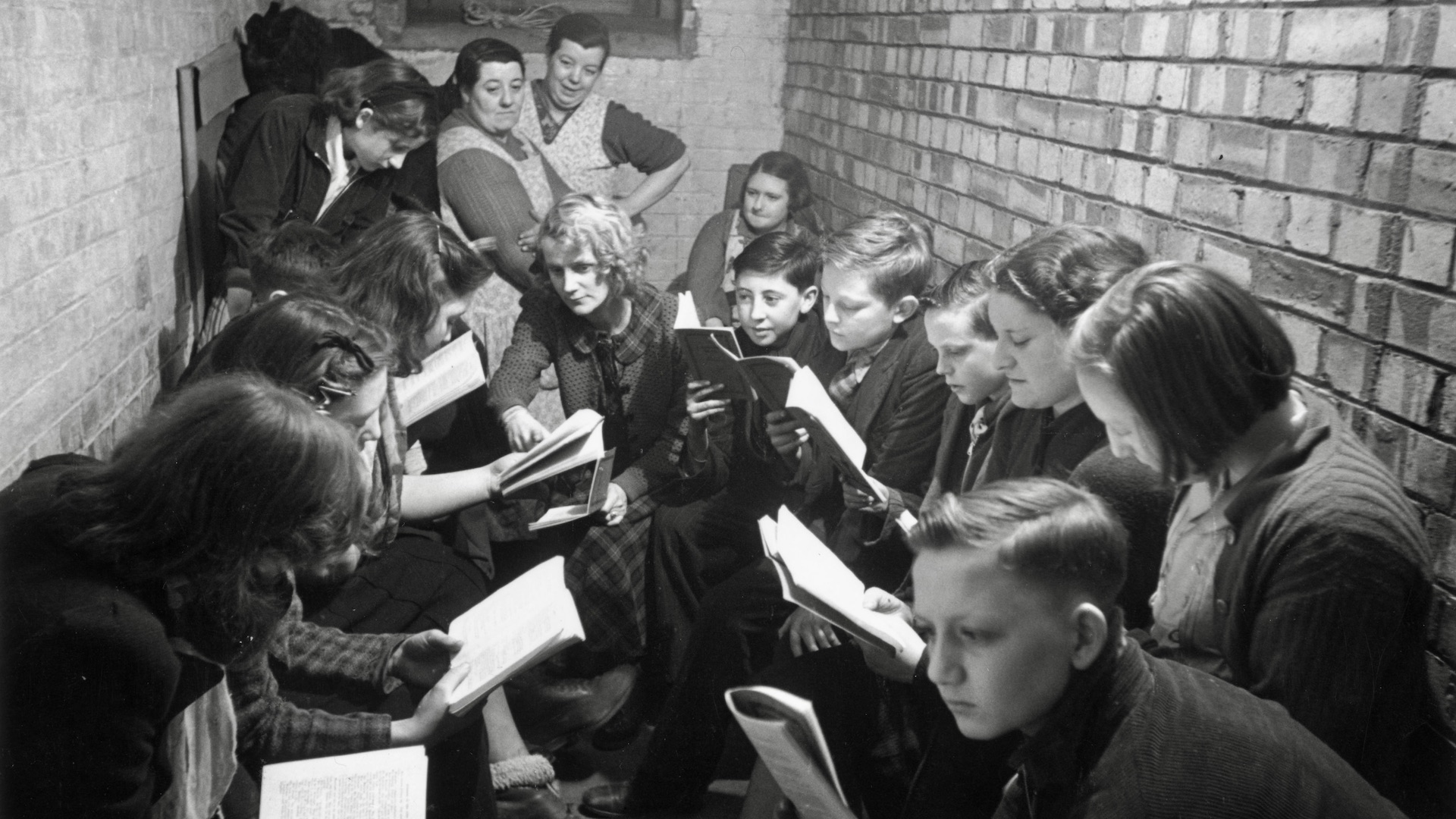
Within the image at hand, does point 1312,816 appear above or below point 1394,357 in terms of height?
below

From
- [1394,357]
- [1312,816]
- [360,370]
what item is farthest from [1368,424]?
[360,370]

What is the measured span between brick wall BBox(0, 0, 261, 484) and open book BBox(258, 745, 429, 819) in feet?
2.74

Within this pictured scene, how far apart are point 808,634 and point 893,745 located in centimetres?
37

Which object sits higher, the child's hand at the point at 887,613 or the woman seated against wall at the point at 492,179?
the woman seated against wall at the point at 492,179

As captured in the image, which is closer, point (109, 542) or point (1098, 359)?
point (109, 542)

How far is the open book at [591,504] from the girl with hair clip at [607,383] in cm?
11

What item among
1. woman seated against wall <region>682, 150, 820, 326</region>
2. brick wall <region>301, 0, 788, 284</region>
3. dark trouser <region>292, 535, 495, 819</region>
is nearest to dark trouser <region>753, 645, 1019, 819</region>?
dark trouser <region>292, 535, 495, 819</region>

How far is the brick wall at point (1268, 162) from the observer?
1.96 m

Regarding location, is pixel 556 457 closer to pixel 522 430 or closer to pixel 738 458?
pixel 522 430

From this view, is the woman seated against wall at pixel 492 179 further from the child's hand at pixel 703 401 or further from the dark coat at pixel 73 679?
the dark coat at pixel 73 679

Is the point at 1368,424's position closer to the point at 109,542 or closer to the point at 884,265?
the point at 884,265

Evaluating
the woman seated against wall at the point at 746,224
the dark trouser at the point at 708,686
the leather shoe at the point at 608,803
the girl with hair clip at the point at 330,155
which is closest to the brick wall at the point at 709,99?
the woman seated against wall at the point at 746,224

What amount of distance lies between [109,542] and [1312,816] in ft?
5.04

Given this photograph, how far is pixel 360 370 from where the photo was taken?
8.10 ft
